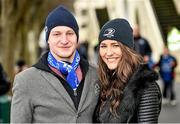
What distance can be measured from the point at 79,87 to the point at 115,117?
1.02ft

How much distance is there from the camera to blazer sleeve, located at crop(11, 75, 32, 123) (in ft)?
13.3

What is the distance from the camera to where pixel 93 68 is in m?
4.46

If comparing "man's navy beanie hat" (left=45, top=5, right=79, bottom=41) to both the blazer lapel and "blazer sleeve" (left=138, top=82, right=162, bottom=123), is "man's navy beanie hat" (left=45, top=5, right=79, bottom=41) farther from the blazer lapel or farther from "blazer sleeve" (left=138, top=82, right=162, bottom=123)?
"blazer sleeve" (left=138, top=82, right=162, bottom=123)

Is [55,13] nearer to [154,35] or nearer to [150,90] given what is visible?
[150,90]

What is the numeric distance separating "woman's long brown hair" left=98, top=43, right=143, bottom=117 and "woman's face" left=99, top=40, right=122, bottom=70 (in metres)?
0.03

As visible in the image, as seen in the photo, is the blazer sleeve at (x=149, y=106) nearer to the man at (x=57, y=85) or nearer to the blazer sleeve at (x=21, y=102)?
the man at (x=57, y=85)

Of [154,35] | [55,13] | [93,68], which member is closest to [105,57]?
[93,68]

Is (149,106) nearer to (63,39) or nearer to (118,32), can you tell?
(118,32)

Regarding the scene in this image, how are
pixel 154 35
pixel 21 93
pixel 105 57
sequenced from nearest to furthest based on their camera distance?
1. pixel 21 93
2. pixel 105 57
3. pixel 154 35

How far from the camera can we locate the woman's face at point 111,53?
4250 millimetres

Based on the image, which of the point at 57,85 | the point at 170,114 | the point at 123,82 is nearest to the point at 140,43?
the point at 170,114

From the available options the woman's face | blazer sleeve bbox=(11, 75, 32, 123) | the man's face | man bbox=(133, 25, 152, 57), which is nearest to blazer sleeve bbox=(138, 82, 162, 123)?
the woman's face

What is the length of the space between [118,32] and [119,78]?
0.31 metres

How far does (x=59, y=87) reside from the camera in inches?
162
